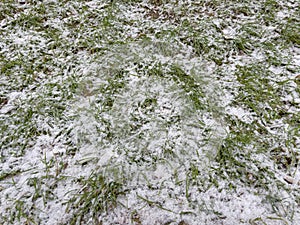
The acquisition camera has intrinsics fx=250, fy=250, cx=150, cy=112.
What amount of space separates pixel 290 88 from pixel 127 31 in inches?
59.9

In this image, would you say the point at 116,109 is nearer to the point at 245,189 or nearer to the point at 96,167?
the point at 96,167

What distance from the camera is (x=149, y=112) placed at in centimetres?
189

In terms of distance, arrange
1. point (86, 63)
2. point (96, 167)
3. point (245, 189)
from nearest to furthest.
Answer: point (245, 189) → point (96, 167) → point (86, 63)

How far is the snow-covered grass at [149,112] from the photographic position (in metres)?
1.46

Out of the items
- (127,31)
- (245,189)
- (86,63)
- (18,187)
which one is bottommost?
(18,187)

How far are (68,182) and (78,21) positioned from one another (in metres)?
1.68

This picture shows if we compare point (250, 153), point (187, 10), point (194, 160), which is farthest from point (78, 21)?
point (250, 153)

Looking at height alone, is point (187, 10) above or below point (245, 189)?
above

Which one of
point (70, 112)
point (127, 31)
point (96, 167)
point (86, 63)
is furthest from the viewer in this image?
point (127, 31)

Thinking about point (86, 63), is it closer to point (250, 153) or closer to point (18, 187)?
point (18, 187)

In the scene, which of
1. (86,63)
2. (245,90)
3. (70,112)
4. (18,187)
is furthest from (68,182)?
(245,90)

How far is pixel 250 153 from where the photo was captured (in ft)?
5.32

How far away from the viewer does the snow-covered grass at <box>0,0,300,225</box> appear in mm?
1458

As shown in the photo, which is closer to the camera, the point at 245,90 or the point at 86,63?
the point at 245,90
